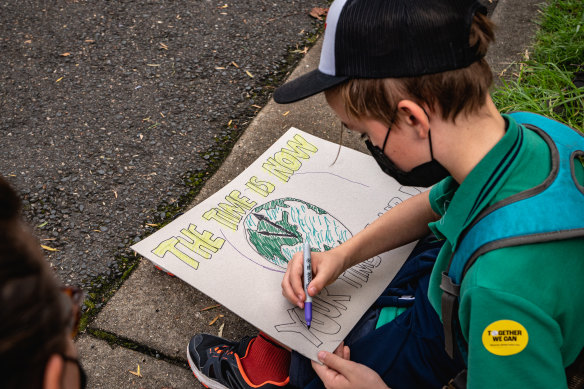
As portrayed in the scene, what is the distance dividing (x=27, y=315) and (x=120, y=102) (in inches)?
67.1

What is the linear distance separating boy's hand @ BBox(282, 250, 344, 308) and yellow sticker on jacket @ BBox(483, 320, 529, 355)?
0.49m

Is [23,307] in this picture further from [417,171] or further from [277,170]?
[277,170]

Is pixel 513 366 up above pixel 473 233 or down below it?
below

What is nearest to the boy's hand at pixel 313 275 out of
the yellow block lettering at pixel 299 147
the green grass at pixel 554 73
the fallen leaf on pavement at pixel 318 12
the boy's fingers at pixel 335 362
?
the boy's fingers at pixel 335 362

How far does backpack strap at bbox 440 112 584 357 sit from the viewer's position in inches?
32.4

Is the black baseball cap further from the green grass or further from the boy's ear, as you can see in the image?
the green grass

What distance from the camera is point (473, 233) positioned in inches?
35.8

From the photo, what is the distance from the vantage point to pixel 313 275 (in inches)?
51.8

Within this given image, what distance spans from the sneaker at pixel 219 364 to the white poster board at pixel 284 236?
143 mm

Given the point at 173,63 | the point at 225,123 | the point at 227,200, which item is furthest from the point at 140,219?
the point at 173,63

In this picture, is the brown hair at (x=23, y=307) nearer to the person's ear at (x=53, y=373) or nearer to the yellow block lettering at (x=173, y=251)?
the person's ear at (x=53, y=373)

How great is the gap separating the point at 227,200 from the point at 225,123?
550mm

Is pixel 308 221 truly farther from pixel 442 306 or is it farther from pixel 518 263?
pixel 518 263

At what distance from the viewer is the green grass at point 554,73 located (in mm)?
2033
